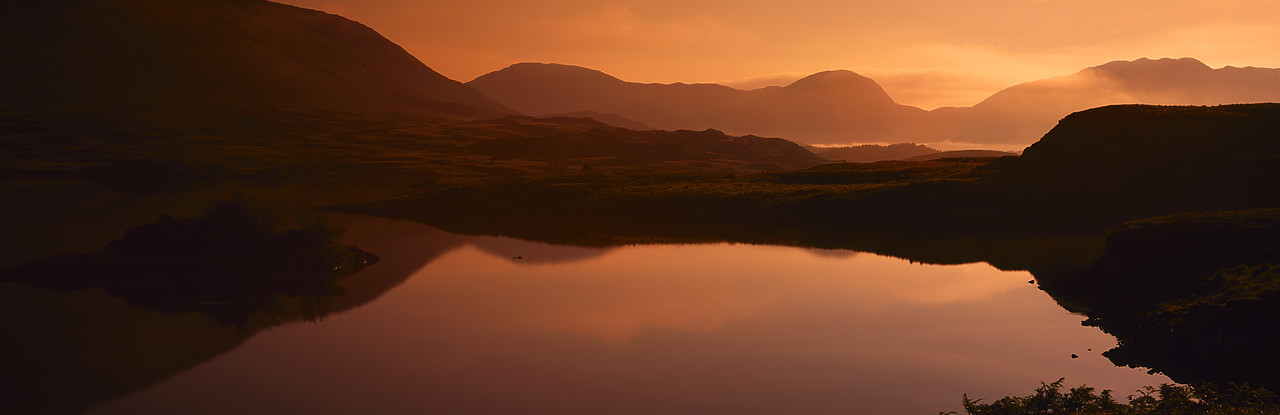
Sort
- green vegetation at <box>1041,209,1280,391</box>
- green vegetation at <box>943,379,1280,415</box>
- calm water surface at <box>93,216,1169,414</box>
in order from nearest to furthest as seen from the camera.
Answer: green vegetation at <box>943,379,1280,415</box>, calm water surface at <box>93,216,1169,414</box>, green vegetation at <box>1041,209,1280,391</box>

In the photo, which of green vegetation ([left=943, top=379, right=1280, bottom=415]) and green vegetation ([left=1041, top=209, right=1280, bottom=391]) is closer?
green vegetation ([left=943, top=379, right=1280, bottom=415])

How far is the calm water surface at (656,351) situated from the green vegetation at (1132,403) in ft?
5.46

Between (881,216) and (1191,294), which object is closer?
(1191,294)

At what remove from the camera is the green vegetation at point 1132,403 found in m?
22.0

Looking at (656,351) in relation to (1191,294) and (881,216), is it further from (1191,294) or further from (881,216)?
(881,216)

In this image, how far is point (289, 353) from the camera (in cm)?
3072

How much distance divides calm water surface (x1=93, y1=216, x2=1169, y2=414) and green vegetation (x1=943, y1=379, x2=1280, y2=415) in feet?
5.46

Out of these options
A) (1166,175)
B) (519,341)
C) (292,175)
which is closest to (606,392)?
(519,341)

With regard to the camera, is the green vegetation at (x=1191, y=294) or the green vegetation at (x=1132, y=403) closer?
the green vegetation at (x=1132, y=403)

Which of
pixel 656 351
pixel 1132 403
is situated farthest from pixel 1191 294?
pixel 656 351

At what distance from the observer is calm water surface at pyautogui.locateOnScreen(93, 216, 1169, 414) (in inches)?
1005

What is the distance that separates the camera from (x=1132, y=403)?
24.0 m

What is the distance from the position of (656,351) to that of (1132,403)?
51.2 ft

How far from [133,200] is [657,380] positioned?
94969 mm
